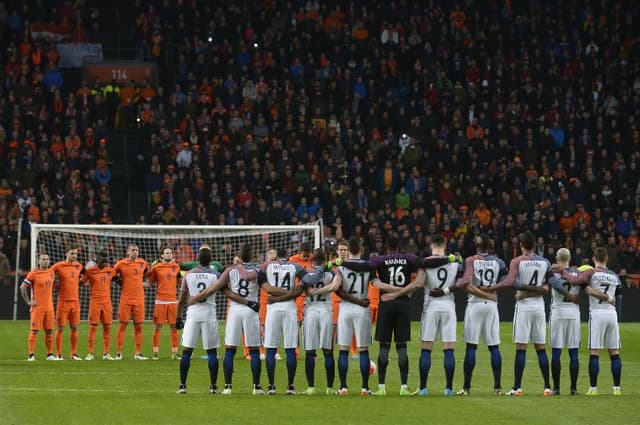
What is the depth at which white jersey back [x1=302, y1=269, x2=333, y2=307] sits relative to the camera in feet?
64.7

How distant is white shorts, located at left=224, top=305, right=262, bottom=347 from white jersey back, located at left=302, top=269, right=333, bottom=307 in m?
0.83

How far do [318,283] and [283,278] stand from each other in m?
0.52

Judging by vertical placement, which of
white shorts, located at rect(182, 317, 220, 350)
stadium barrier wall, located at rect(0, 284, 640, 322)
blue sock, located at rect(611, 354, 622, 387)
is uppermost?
white shorts, located at rect(182, 317, 220, 350)

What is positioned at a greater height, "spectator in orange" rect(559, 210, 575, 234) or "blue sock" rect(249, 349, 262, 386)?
"spectator in orange" rect(559, 210, 575, 234)

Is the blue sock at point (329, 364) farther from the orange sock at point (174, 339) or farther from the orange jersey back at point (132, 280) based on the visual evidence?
the orange jersey back at point (132, 280)

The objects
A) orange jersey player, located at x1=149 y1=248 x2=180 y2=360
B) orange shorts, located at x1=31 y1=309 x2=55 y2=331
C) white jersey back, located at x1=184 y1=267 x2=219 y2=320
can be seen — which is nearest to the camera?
white jersey back, located at x1=184 y1=267 x2=219 y2=320

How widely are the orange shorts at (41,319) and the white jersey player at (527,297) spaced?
32.1 ft

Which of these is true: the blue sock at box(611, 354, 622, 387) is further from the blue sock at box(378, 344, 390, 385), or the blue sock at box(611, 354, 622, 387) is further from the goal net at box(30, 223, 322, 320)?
the goal net at box(30, 223, 322, 320)

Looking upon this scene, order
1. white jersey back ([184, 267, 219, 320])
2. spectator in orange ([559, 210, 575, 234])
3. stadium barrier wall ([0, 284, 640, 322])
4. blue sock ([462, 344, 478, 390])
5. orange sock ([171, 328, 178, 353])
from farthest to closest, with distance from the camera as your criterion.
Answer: spectator in orange ([559, 210, 575, 234]) → stadium barrier wall ([0, 284, 640, 322]) → orange sock ([171, 328, 178, 353]) → white jersey back ([184, 267, 219, 320]) → blue sock ([462, 344, 478, 390])

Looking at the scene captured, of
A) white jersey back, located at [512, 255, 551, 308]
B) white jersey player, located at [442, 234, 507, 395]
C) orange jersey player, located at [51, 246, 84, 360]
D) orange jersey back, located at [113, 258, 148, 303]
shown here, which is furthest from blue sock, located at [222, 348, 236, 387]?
orange jersey back, located at [113, 258, 148, 303]

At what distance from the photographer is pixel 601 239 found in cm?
3922

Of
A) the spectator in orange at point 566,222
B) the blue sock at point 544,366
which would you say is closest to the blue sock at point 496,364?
the blue sock at point 544,366

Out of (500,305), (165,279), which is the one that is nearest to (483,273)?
(165,279)

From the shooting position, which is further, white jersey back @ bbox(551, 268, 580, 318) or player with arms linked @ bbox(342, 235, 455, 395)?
white jersey back @ bbox(551, 268, 580, 318)
